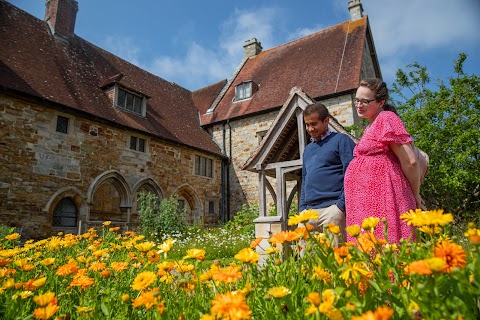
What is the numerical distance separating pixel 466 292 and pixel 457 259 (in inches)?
4.9

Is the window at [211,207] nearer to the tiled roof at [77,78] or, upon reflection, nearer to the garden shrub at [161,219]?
the tiled roof at [77,78]

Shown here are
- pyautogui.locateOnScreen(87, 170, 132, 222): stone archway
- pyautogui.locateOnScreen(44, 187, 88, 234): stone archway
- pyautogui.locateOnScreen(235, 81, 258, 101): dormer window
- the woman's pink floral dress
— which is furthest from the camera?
pyautogui.locateOnScreen(235, 81, 258, 101): dormer window

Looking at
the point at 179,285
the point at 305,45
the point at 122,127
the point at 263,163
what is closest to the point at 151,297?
the point at 179,285

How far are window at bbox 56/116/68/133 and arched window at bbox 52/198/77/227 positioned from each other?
224 centimetres

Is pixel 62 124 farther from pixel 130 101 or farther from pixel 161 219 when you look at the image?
pixel 161 219

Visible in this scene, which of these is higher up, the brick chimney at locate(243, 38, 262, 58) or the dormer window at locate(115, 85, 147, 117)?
the brick chimney at locate(243, 38, 262, 58)

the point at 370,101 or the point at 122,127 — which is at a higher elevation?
the point at 122,127

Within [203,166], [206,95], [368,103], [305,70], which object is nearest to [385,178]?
[368,103]

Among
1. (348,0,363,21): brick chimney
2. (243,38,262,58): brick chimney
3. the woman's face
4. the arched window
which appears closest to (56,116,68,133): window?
the arched window

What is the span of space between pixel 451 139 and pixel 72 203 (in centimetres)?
1212

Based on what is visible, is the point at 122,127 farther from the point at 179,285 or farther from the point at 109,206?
the point at 179,285

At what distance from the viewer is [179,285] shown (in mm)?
1592

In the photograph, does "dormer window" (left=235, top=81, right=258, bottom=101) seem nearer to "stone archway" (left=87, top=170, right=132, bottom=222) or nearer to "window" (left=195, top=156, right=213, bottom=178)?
"window" (left=195, top=156, right=213, bottom=178)

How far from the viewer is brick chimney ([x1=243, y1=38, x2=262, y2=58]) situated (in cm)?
2027
